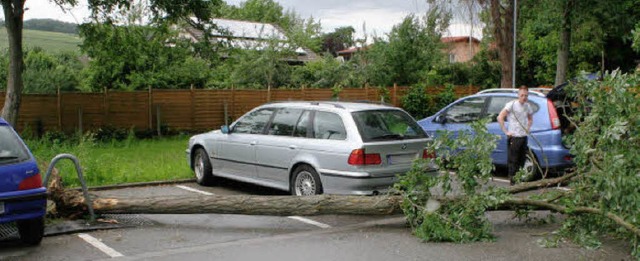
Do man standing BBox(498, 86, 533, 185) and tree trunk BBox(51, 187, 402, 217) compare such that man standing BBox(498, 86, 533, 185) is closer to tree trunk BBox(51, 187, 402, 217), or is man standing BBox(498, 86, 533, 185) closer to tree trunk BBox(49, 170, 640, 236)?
tree trunk BBox(49, 170, 640, 236)

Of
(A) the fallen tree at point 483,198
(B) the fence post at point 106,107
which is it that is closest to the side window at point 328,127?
(A) the fallen tree at point 483,198

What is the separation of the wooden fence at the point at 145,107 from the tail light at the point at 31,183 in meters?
12.8

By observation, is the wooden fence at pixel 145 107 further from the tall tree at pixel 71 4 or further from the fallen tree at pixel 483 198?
the fallen tree at pixel 483 198

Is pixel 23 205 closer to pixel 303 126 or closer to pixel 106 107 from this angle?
pixel 303 126

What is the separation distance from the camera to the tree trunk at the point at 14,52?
16.8 m

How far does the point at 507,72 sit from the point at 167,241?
17.1m

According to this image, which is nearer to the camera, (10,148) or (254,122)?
(10,148)

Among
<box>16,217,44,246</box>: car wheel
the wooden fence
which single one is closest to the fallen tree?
<box>16,217,44,246</box>: car wheel

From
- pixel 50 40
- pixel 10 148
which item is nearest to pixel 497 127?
pixel 10 148

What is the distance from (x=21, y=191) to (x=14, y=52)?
1184cm

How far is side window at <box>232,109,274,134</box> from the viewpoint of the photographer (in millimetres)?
10297

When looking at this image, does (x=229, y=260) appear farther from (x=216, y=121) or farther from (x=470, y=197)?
(x=216, y=121)

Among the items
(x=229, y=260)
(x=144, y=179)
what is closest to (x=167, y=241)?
(x=229, y=260)

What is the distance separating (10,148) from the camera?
685cm
